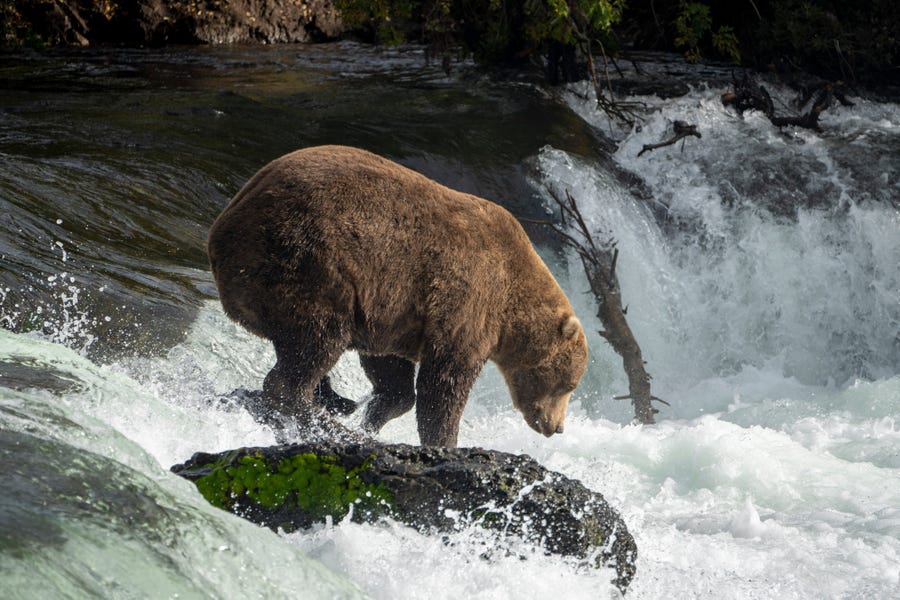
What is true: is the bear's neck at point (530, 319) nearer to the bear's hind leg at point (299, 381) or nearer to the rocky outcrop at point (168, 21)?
the bear's hind leg at point (299, 381)

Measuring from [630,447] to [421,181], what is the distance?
10.4ft

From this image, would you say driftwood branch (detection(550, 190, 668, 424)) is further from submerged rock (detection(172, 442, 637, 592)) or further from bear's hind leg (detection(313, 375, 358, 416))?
submerged rock (detection(172, 442, 637, 592))

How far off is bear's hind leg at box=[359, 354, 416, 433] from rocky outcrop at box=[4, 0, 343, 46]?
1322cm

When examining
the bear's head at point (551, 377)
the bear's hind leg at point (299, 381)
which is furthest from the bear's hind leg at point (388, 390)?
the bear's hind leg at point (299, 381)

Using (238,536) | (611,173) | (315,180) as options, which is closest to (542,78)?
(611,173)

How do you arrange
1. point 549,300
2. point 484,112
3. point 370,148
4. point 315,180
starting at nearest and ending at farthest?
point 315,180 < point 549,300 < point 370,148 < point 484,112

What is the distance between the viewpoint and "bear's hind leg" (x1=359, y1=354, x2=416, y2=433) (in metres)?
7.18

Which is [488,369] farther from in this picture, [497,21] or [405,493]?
[497,21]

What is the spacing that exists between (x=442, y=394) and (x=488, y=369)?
11.2ft

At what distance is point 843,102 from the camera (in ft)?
50.2

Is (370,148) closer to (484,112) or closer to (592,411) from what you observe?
(484,112)

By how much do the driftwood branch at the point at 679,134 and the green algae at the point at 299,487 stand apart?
28.9ft

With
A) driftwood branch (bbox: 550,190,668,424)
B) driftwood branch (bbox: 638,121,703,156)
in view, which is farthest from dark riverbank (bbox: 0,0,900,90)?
driftwood branch (bbox: 550,190,668,424)

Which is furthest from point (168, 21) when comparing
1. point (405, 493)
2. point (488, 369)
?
point (405, 493)
